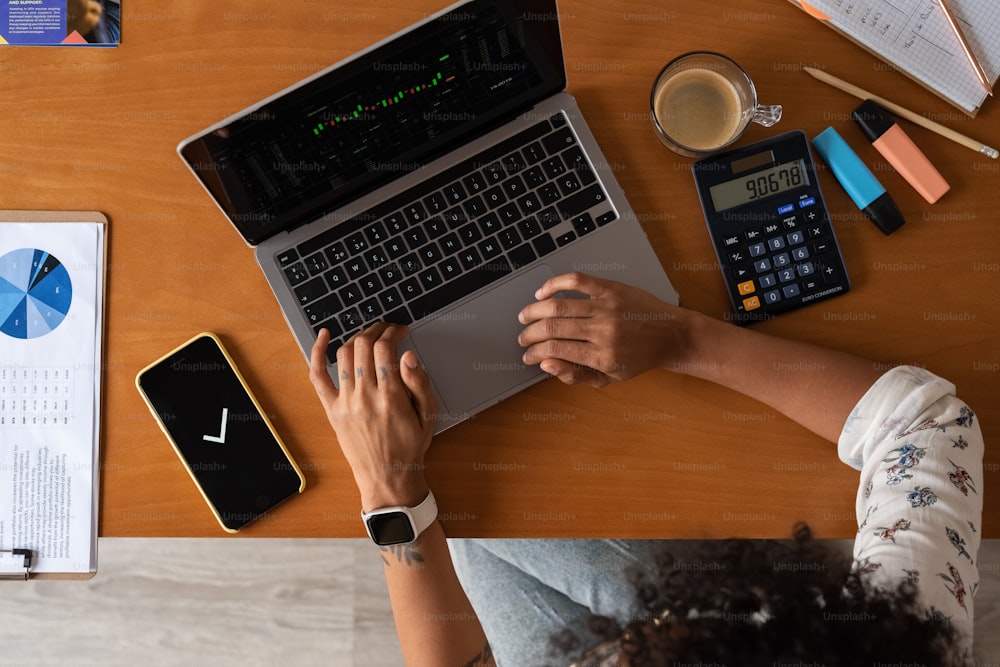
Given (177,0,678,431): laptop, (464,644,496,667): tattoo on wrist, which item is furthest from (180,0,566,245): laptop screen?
(464,644,496,667): tattoo on wrist

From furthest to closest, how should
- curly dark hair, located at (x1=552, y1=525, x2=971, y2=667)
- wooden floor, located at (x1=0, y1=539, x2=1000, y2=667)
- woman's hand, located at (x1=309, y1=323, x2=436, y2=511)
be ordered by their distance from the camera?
1. wooden floor, located at (x1=0, y1=539, x2=1000, y2=667)
2. woman's hand, located at (x1=309, y1=323, x2=436, y2=511)
3. curly dark hair, located at (x1=552, y1=525, x2=971, y2=667)

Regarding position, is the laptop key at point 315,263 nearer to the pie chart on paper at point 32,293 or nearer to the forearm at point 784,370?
the pie chart on paper at point 32,293

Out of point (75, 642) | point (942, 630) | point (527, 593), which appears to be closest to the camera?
point (942, 630)

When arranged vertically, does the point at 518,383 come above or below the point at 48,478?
above

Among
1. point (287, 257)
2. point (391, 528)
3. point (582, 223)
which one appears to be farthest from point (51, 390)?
point (582, 223)

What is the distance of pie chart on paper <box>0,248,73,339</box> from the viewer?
2.71 feet

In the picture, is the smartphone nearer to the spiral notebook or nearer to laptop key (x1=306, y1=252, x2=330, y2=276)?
laptop key (x1=306, y1=252, x2=330, y2=276)

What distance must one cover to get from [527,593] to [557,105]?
68 centimetres

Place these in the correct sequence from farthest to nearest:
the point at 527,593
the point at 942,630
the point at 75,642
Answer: the point at 75,642, the point at 527,593, the point at 942,630

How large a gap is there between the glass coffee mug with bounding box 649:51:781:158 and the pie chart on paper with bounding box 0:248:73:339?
0.72 meters

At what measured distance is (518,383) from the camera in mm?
807

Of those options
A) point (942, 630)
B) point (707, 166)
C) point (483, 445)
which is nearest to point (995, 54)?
point (707, 166)

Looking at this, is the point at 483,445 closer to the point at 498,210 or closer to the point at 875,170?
the point at 498,210

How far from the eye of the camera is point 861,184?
82cm
